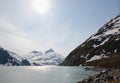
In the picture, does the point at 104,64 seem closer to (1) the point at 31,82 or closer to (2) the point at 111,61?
(2) the point at 111,61

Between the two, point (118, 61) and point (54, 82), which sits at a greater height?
point (118, 61)

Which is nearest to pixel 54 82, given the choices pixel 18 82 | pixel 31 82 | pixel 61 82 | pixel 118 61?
pixel 61 82

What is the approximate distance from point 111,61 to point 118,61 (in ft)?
29.8

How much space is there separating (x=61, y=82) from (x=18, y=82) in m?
15.8

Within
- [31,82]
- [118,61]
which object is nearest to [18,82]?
[31,82]

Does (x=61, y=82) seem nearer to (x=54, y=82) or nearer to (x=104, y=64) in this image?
(x=54, y=82)

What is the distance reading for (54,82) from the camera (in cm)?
7581

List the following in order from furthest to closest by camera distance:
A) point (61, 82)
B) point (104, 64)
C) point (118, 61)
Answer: point (104, 64) → point (118, 61) → point (61, 82)

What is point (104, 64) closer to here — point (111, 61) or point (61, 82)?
point (111, 61)

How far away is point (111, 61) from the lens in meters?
188

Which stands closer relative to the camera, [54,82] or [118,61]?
[54,82]

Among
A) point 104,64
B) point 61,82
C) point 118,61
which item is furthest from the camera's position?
point 104,64

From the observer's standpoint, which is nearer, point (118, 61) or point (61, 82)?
point (61, 82)

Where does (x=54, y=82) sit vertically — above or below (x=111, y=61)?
below
